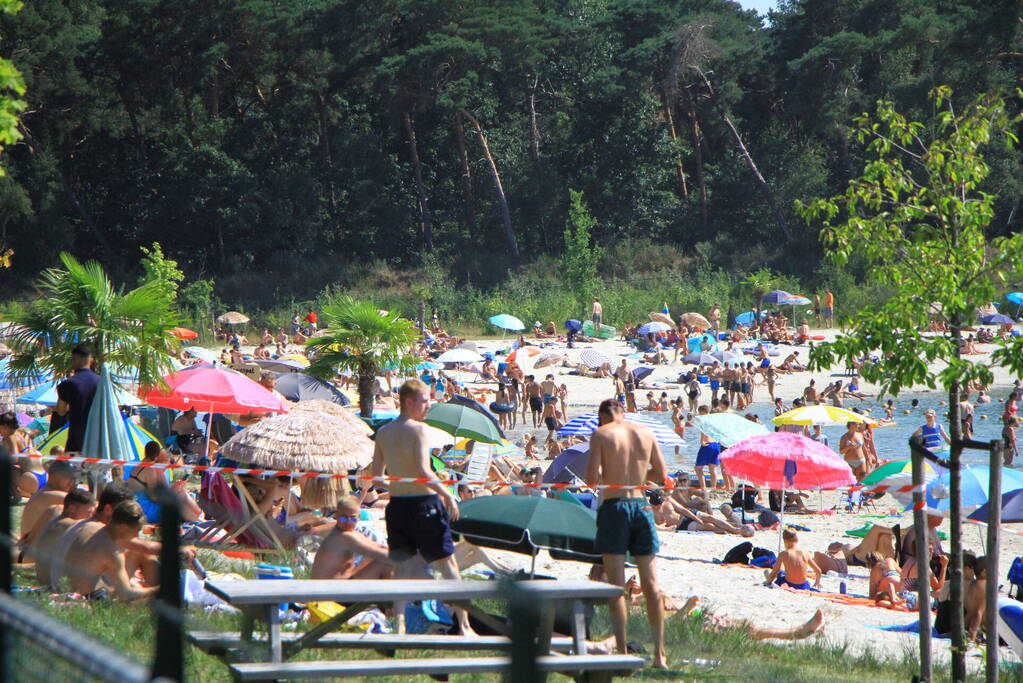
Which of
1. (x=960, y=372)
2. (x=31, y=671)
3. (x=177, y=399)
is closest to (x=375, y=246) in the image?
(x=177, y=399)

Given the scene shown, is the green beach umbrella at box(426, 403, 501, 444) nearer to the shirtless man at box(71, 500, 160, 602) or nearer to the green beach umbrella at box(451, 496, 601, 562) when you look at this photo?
the green beach umbrella at box(451, 496, 601, 562)

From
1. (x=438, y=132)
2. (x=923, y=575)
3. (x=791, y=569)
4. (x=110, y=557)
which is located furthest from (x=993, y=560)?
(x=438, y=132)

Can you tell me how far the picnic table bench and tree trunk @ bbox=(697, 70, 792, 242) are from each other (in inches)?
1788

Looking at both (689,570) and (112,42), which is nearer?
(689,570)

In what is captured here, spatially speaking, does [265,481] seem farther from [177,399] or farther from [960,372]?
[960,372]

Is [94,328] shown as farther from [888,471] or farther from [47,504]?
[888,471]

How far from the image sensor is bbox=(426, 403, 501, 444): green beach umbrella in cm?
1434

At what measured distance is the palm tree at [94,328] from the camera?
10094mm

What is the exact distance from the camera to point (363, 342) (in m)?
15.8

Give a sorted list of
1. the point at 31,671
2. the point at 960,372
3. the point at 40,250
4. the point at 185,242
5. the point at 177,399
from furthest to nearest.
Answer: the point at 185,242 < the point at 40,250 < the point at 177,399 < the point at 960,372 < the point at 31,671

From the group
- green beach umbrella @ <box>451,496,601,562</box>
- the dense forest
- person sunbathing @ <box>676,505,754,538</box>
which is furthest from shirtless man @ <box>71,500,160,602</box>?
the dense forest

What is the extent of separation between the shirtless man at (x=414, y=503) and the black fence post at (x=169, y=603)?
359cm

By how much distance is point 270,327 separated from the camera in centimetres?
4247

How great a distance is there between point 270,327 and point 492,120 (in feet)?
50.0
